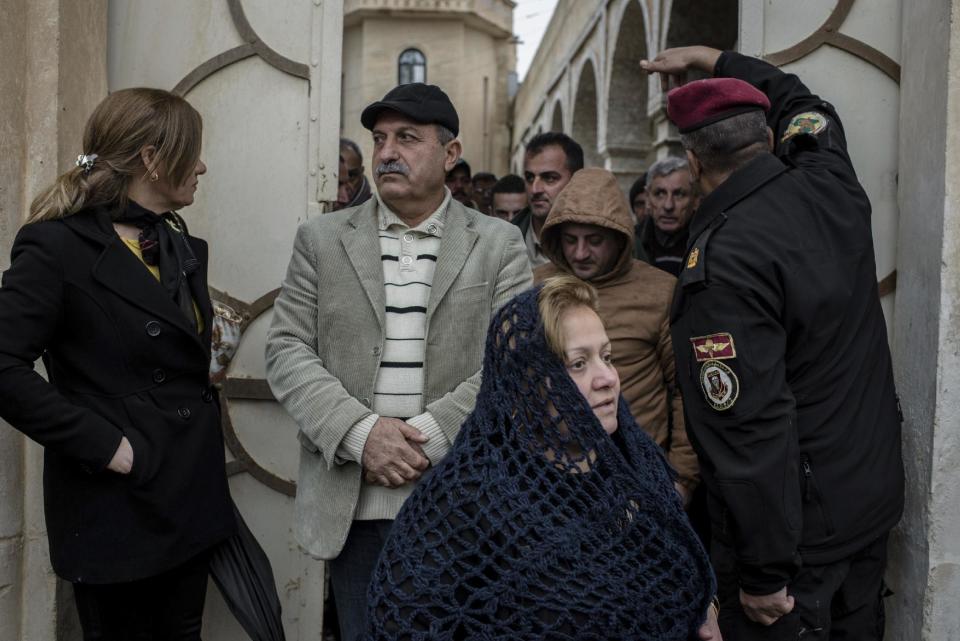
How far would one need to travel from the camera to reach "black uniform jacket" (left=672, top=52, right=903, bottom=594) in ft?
7.14

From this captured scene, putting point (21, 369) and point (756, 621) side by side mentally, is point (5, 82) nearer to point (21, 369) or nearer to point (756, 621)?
point (21, 369)

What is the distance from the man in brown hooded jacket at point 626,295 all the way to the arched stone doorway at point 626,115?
27.8ft


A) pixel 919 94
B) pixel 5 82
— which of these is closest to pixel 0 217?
pixel 5 82

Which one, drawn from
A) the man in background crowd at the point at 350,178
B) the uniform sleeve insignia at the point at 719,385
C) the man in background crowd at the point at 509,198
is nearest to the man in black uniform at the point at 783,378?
the uniform sleeve insignia at the point at 719,385

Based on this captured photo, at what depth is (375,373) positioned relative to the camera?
8.22 feet

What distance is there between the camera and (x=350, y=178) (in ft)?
15.4

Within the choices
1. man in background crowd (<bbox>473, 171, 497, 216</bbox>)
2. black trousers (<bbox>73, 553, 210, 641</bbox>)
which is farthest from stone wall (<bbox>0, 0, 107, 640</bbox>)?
man in background crowd (<bbox>473, 171, 497, 216</bbox>)

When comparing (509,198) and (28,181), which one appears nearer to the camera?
(28,181)

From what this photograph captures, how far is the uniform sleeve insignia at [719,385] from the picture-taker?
86.1 inches

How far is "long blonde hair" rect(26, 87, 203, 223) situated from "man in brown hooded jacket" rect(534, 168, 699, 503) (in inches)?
47.4

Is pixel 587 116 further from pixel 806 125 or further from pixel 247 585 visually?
pixel 247 585

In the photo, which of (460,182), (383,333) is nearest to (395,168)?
(383,333)

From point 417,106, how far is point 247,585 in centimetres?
143

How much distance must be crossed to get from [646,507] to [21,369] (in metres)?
1.45
